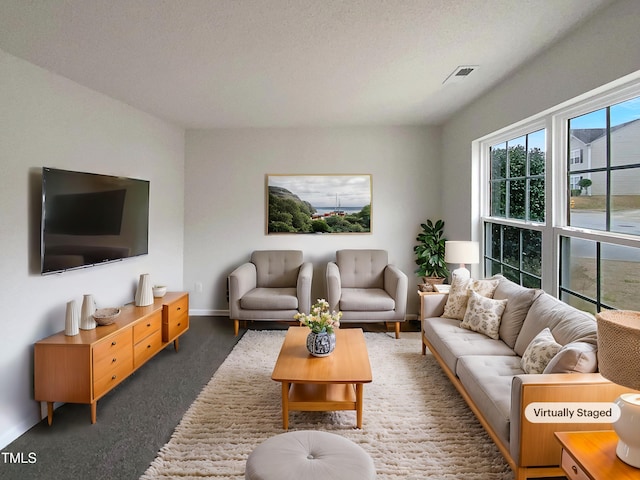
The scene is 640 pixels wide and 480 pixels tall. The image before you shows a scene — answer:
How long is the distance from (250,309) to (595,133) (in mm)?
3470

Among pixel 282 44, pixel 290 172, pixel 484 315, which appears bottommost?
pixel 484 315

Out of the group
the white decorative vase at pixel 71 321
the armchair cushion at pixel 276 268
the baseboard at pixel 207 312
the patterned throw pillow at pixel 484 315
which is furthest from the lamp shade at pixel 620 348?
the baseboard at pixel 207 312

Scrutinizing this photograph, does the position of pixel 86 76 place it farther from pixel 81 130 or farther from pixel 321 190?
pixel 321 190

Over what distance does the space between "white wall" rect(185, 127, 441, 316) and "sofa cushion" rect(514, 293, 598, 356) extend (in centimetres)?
260

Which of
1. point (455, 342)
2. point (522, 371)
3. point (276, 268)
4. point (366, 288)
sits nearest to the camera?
point (522, 371)

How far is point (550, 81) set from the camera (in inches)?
108

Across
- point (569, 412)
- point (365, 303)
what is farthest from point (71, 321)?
point (569, 412)

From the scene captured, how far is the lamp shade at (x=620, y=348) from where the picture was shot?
1362 mm

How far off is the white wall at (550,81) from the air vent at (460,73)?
39 centimetres

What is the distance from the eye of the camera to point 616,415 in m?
1.52

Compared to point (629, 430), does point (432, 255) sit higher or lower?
higher

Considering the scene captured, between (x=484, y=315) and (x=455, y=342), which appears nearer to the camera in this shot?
(x=455, y=342)

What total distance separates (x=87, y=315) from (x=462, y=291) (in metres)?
3.05

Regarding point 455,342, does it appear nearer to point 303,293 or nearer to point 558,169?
point 558,169
